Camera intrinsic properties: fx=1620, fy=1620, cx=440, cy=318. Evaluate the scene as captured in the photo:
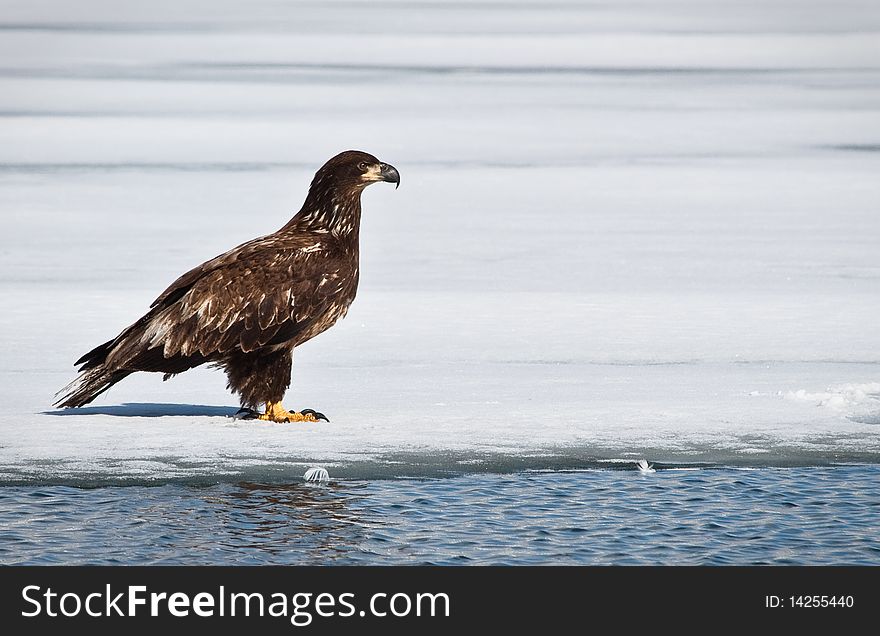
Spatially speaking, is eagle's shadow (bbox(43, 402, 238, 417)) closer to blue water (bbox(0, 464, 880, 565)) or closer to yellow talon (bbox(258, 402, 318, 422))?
yellow talon (bbox(258, 402, 318, 422))

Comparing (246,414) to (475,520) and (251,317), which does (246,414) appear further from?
(475,520)

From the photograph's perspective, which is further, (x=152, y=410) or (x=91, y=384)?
(x=152, y=410)

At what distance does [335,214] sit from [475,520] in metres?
2.33

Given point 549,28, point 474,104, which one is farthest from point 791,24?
point 474,104

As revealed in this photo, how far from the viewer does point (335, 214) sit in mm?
8078

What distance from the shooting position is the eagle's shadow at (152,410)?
8156mm

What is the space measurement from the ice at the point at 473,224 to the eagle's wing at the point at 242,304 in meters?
0.41

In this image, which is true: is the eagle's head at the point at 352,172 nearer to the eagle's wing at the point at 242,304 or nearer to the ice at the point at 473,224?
the eagle's wing at the point at 242,304

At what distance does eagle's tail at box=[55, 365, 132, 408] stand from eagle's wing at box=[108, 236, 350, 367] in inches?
2.9

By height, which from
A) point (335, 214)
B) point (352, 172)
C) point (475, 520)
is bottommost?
point (475, 520)

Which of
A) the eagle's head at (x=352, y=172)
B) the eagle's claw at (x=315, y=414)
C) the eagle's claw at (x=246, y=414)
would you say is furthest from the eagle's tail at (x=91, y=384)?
the eagle's head at (x=352, y=172)

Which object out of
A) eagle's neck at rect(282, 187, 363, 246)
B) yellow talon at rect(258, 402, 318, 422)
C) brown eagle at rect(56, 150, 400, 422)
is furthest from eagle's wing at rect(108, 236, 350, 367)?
yellow talon at rect(258, 402, 318, 422)

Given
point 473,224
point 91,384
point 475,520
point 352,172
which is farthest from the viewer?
point 473,224

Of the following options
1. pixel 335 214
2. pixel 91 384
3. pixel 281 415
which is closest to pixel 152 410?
pixel 91 384
